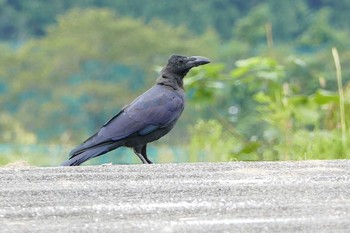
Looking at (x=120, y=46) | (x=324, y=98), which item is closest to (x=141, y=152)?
(x=324, y=98)

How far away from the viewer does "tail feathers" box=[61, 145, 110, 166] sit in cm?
705

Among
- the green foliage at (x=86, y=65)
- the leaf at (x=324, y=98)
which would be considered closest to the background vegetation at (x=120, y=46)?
the green foliage at (x=86, y=65)

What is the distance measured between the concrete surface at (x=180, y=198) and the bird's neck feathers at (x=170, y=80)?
2.53m

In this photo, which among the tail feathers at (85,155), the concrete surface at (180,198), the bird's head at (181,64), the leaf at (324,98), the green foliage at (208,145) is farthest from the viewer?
the leaf at (324,98)

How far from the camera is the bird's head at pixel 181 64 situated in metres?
8.05

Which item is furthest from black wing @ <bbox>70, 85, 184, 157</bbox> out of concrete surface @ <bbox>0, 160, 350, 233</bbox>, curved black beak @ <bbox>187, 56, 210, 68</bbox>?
concrete surface @ <bbox>0, 160, 350, 233</bbox>

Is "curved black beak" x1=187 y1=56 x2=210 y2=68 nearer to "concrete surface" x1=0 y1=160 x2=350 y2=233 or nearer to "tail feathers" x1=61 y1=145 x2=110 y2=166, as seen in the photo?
"tail feathers" x1=61 y1=145 x2=110 y2=166

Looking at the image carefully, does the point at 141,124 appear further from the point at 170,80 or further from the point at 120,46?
the point at 120,46

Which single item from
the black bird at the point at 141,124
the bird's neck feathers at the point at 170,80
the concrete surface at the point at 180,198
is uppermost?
the bird's neck feathers at the point at 170,80

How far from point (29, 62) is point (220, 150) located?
2173cm

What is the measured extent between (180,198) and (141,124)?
3.14 m

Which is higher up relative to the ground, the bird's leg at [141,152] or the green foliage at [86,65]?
the green foliage at [86,65]

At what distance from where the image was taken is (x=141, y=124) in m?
7.50

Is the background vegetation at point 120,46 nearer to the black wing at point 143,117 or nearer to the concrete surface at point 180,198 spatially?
the black wing at point 143,117
